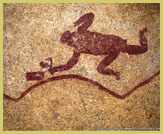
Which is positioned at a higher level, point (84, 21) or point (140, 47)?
point (84, 21)

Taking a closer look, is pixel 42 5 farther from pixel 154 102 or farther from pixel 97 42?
pixel 154 102

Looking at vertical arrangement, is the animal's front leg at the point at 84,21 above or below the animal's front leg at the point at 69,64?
above

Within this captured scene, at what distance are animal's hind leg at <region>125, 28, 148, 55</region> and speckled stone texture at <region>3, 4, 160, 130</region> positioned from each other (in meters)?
0.04

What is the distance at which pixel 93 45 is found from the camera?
1599mm

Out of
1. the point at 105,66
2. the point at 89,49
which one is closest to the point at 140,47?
the point at 105,66

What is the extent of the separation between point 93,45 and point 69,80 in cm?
39

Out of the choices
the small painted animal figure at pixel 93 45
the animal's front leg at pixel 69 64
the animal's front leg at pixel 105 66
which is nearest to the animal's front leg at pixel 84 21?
the small painted animal figure at pixel 93 45

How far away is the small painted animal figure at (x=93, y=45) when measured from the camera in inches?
62.9

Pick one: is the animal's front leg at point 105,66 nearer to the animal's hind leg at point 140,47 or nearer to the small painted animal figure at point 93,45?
the small painted animal figure at point 93,45

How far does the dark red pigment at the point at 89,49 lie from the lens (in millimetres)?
1598

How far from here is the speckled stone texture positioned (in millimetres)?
1598

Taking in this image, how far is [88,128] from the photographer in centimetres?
160

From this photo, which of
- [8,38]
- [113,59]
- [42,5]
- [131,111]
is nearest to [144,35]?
[113,59]

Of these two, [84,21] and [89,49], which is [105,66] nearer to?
[89,49]
